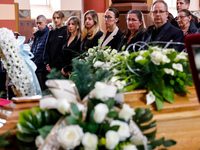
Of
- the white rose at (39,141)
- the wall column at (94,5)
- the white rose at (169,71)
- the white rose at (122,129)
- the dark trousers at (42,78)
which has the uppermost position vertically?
the wall column at (94,5)

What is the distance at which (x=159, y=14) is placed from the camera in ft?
11.6

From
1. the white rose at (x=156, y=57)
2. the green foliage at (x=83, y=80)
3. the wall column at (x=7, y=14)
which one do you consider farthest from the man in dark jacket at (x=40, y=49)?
the green foliage at (x=83, y=80)

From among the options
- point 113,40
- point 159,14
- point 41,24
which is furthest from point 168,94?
point 41,24

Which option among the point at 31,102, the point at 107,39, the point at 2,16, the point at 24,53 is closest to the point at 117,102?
the point at 31,102

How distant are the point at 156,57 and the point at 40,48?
4464mm

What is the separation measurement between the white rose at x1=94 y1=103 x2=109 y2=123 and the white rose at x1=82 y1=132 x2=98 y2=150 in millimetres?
53

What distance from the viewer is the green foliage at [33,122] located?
1201 millimetres

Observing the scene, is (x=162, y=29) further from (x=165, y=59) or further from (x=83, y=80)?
(x=83, y=80)

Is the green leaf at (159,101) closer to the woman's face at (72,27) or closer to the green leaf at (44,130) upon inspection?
the green leaf at (44,130)

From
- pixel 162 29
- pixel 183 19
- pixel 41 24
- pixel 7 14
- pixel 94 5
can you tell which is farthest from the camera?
pixel 7 14

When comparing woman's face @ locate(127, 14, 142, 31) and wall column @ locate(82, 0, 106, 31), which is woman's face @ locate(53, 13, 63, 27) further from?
woman's face @ locate(127, 14, 142, 31)

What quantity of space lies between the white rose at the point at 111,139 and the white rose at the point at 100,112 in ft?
0.16

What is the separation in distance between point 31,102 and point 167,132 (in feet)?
1.99

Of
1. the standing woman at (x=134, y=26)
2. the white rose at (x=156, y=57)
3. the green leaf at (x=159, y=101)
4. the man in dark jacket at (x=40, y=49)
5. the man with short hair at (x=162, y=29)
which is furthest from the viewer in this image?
the man in dark jacket at (x=40, y=49)
